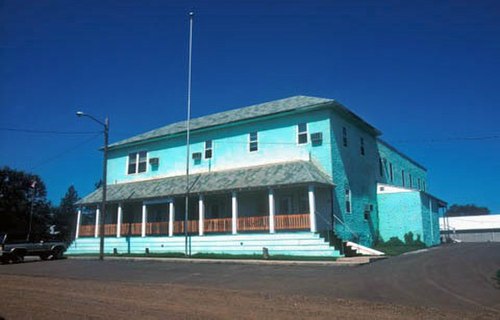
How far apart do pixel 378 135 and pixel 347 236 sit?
420 inches

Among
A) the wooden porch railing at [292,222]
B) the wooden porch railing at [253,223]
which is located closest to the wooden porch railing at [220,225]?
the wooden porch railing at [253,223]

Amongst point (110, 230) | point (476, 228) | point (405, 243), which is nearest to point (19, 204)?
point (110, 230)

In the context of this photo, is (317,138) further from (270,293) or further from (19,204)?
(19,204)

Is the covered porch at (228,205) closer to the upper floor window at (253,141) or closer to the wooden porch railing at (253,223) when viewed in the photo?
the wooden porch railing at (253,223)

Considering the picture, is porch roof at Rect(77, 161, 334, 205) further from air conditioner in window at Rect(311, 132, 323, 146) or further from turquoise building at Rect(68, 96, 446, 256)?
air conditioner in window at Rect(311, 132, 323, 146)

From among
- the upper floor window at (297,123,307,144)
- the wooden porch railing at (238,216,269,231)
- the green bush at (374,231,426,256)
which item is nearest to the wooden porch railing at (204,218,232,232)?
the wooden porch railing at (238,216,269,231)

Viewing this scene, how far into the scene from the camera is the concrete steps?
72.7 feet

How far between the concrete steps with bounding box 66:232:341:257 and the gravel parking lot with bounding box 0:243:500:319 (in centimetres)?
422

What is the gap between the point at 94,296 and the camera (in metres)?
11.6

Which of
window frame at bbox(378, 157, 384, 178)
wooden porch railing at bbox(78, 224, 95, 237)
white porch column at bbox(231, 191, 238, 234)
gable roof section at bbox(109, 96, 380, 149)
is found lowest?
wooden porch railing at bbox(78, 224, 95, 237)

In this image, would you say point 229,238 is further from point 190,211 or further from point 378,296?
point 378,296

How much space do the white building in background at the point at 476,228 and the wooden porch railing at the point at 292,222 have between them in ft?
128

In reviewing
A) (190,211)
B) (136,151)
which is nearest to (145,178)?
(136,151)

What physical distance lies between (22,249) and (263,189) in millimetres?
15551
